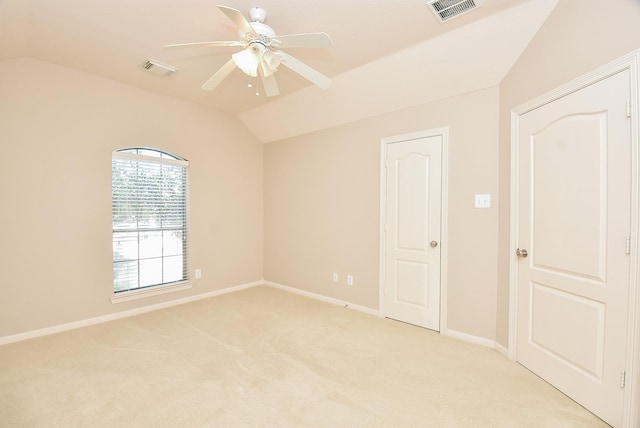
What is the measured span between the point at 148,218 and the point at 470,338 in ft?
13.4

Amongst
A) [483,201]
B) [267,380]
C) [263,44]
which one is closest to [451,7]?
[263,44]

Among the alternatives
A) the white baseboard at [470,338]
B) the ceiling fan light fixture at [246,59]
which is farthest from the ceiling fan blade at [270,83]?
the white baseboard at [470,338]

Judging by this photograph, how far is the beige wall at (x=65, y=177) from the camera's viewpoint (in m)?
2.81

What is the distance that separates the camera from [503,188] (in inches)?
104

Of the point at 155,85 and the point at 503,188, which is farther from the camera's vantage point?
the point at 155,85

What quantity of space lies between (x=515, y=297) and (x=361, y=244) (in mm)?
1776

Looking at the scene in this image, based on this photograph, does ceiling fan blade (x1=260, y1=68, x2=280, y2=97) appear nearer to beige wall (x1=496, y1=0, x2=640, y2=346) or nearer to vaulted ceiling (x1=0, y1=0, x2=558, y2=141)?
vaulted ceiling (x1=0, y1=0, x2=558, y2=141)

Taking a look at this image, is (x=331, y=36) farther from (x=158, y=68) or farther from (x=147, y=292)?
(x=147, y=292)

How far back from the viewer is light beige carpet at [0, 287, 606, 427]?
→ 1.79 metres

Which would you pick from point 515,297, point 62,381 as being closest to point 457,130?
point 515,297

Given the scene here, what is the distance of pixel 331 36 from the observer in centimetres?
251

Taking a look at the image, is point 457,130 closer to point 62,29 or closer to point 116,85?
point 62,29

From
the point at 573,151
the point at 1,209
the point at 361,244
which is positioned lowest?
the point at 361,244

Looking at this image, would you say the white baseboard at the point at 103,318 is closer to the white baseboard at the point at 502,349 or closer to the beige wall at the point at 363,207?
the beige wall at the point at 363,207
